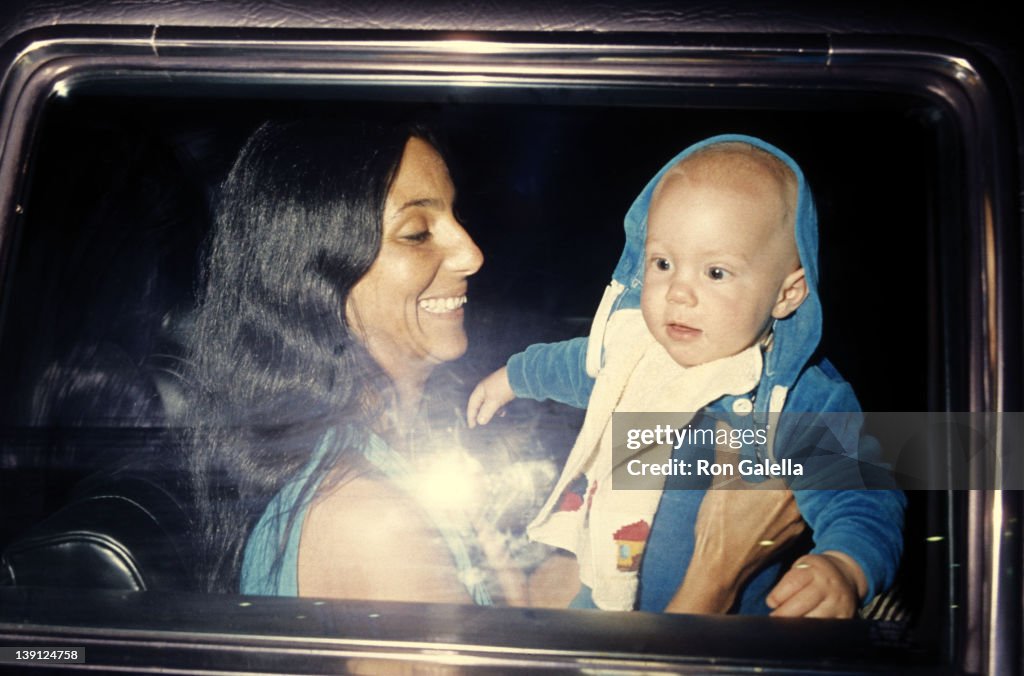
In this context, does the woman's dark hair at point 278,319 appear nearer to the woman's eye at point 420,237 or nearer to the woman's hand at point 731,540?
the woman's eye at point 420,237

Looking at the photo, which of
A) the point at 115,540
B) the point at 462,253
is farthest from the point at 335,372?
the point at 115,540

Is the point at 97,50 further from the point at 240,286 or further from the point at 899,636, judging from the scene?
the point at 899,636

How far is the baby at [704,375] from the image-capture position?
880 mm

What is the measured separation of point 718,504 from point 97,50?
39.7 inches

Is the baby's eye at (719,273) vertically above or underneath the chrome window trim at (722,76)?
underneath

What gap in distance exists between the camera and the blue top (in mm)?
922

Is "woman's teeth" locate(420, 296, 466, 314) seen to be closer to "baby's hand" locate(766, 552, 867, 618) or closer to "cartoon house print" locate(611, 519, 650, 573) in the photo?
"cartoon house print" locate(611, 519, 650, 573)

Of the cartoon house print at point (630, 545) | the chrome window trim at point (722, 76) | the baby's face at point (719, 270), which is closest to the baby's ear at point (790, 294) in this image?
the baby's face at point (719, 270)

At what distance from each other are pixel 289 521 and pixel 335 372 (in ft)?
0.64

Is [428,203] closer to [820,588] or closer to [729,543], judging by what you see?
[729,543]

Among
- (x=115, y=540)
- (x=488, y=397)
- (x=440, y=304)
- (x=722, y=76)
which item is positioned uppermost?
(x=722, y=76)

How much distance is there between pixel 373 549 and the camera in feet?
2.99

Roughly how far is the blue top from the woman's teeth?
6.9 inches

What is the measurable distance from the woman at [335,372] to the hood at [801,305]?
0.17m
